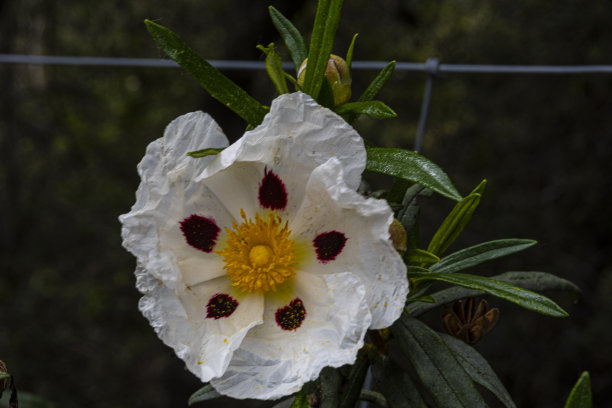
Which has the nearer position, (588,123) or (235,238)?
(235,238)

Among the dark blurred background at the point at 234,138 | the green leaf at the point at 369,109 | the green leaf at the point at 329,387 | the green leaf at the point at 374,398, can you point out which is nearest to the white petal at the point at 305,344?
the green leaf at the point at 329,387

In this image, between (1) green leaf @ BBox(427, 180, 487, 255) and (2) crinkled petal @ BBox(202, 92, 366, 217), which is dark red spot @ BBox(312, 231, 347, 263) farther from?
(1) green leaf @ BBox(427, 180, 487, 255)

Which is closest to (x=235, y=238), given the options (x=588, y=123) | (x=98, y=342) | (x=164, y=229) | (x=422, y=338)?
(x=164, y=229)

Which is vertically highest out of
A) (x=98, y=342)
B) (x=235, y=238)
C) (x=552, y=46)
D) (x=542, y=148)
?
(x=235, y=238)

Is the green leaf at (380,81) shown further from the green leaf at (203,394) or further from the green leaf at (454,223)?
the green leaf at (203,394)

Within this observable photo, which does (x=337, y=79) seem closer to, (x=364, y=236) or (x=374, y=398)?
(x=364, y=236)

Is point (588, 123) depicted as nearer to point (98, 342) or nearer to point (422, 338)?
point (422, 338)

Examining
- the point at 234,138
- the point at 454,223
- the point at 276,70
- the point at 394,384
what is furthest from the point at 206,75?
the point at 234,138
